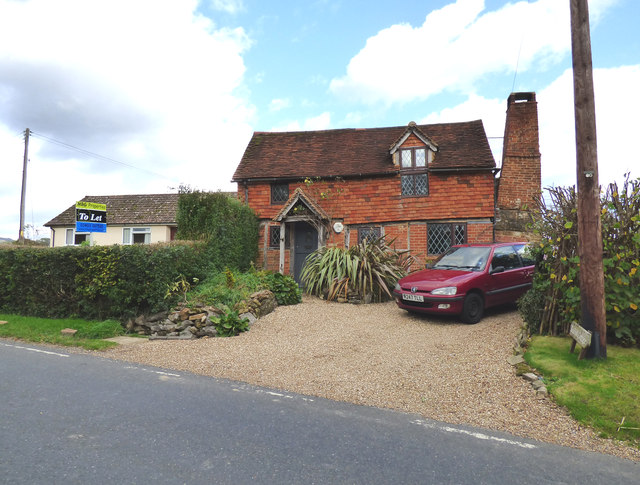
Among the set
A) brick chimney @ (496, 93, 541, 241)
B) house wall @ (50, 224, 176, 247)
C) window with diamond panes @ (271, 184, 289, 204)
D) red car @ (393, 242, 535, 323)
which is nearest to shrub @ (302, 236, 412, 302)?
red car @ (393, 242, 535, 323)

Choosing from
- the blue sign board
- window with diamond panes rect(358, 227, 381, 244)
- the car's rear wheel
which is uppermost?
window with diamond panes rect(358, 227, 381, 244)

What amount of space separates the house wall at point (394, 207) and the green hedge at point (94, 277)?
605 cm

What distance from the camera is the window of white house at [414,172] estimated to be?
48.6 ft

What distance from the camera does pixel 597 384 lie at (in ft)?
14.2

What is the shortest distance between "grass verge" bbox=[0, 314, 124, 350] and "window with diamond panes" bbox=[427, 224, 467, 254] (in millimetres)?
10880

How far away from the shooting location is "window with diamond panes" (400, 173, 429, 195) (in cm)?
1479

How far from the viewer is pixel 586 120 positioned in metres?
Result: 5.26

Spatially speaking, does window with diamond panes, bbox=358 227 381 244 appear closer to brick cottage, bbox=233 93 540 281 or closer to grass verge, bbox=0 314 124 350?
brick cottage, bbox=233 93 540 281

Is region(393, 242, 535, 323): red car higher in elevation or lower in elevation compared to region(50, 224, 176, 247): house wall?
lower

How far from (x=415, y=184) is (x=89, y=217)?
1117 cm

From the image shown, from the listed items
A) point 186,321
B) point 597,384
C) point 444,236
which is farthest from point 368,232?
point 597,384

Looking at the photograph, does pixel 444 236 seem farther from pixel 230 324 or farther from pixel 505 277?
pixel 230 324

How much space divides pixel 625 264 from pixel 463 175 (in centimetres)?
956

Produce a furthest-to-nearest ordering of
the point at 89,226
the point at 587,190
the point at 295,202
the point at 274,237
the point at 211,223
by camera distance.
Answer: the point at 274,237, the point at 295,202, the point at 211,223, the point at 89,226, the point at 587,190
